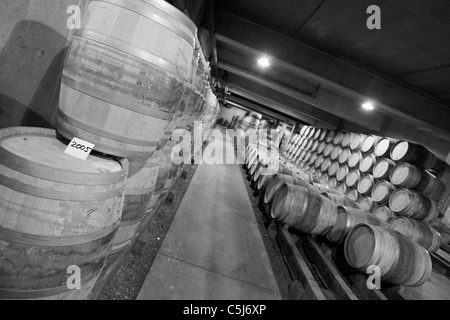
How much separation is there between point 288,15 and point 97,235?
17.3ft

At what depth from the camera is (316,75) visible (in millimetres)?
5875

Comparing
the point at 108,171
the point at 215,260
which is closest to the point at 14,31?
the point at 108,171

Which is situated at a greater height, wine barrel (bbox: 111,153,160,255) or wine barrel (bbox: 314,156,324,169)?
wine barrel (bbox: 314,156,324,169)

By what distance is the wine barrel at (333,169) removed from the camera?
31.4 ft

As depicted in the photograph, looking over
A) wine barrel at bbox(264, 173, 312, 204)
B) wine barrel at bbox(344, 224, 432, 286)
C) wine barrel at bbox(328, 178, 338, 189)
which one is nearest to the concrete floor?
wine barrel at bbox(264, 173, 312, 204)

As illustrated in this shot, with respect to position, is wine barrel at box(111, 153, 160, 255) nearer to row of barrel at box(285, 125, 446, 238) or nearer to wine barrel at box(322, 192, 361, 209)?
wine barrel at box(322, 192, 361, 209)

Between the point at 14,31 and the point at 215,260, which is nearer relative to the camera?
the point at 14,31

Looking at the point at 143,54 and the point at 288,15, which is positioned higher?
the point at 288,15

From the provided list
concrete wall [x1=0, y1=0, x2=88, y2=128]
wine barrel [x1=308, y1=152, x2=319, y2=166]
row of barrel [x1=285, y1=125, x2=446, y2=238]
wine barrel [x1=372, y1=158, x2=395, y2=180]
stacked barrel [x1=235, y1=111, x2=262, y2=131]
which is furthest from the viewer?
stacked barrel [x1=235, y1=111, x2=262, y2=131]

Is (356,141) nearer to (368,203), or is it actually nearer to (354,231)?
(368,203)

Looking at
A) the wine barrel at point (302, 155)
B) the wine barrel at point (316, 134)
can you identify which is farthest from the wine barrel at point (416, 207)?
the wine barrel at point (302, 155)

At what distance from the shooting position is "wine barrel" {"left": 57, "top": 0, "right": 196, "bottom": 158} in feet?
3.70

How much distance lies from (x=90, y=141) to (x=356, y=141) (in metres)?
9.66
